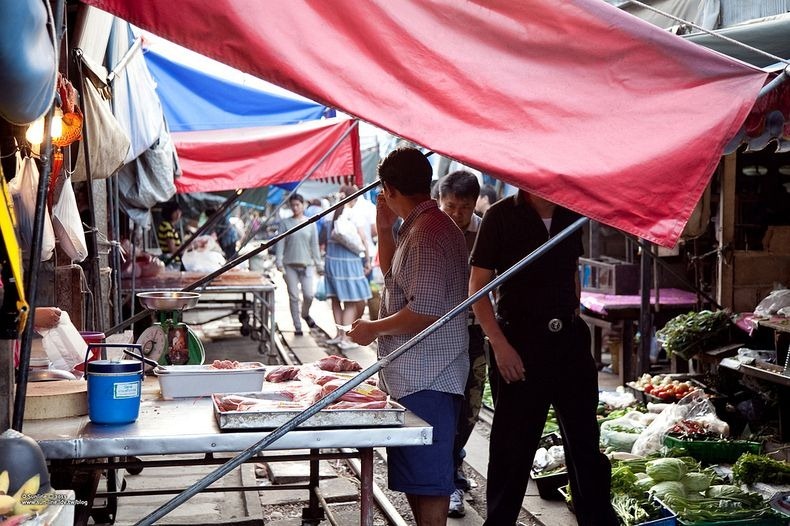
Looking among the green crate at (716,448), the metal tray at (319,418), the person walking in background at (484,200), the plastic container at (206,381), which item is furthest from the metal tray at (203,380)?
the person walking in background at (484,200)

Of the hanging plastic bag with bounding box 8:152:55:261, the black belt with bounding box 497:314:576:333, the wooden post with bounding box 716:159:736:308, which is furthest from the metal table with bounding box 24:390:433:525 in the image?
the wooden post with bounding box 716:159:736:308

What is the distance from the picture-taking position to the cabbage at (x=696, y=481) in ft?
18.4

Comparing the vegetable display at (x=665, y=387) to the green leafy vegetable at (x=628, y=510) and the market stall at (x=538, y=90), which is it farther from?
the market stall at (x=538, y=90)

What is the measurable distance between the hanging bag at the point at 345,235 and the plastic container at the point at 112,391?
33.6 feet

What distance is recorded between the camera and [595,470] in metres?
4.66

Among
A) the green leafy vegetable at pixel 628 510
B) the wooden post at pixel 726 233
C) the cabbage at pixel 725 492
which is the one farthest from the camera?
the wooden post at pixel 726 233

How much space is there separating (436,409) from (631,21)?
6.59 feet

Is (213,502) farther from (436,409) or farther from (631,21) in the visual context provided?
(631,21)

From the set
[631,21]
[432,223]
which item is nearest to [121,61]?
[432,223]

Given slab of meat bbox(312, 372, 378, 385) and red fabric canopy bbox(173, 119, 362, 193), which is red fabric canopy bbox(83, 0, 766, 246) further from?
red fabric canopy bbox(173, 119, 362, 193)

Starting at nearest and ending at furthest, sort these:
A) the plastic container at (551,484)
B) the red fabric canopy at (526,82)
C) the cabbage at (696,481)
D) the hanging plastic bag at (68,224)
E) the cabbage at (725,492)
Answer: the red fabric canopy at (526,82), the hanging plastic bag at (68,224), the cabbage at (725,492), the cabbage at (696,481), the plastic container at (551,484)

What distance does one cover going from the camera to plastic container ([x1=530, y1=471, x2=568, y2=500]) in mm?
6262

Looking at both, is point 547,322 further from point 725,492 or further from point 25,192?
point 25,192

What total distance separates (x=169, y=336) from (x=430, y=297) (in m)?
1.29
